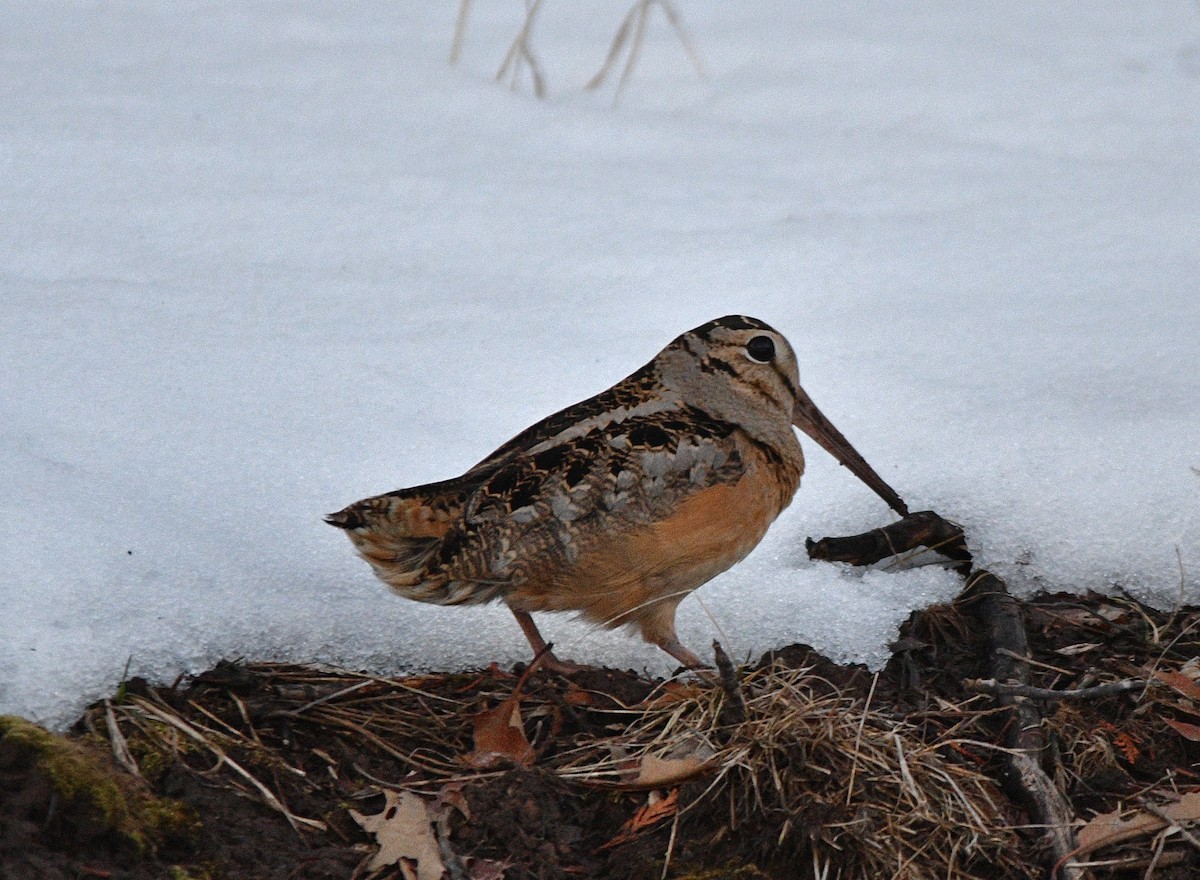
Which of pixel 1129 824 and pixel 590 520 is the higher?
pixel 590 520

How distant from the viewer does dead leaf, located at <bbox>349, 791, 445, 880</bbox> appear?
254 cm

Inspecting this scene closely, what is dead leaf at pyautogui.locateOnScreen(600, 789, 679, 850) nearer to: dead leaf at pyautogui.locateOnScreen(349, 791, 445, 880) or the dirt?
the dirt

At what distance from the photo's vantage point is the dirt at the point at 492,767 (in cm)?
242

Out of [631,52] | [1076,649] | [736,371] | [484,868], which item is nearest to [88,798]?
[484,868]

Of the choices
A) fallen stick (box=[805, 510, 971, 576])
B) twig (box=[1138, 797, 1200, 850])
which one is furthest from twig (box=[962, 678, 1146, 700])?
fallen stick (box=[805, 510, 971, 576])

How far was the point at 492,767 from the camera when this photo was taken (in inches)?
112

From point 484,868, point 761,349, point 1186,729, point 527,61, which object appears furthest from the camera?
point 527,61

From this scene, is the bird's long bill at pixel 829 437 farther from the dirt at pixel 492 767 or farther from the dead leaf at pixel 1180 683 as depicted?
the dead leaf at pixel 1180 683

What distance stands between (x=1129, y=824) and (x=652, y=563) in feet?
3.67

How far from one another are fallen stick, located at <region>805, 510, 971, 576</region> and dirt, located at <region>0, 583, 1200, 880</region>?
0.26 m

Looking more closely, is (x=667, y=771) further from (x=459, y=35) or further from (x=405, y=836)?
(x=459, y=35)

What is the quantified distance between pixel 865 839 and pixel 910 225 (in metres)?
3.23

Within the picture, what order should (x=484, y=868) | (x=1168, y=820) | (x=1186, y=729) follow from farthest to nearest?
(x=1186, y=729) < (x=1168, y=820) < (x=484, y=868)

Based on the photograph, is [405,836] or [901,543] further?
[901,543]
